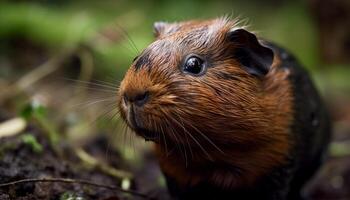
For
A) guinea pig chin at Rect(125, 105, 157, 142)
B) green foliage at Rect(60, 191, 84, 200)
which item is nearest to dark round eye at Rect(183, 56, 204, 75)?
guinea pig chin at Rect(125, 105, 157, 142)

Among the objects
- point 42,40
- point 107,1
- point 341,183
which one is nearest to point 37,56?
point 42,40

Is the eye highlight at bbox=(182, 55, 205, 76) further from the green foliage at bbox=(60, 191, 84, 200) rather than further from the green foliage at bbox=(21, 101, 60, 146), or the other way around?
the green foliage at bbox=(21, 101, 60, 146)

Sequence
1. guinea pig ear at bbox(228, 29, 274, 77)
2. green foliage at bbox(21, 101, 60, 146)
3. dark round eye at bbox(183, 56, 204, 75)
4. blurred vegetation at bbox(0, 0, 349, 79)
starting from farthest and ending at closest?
1. blurred vegetation at bbox(0, 0, 349, 79)
2. green foliage at bbox(21, 101, 60, 146)
3. guinea pig ear at bbox(228, 29, 274, 77)
4. dark round eye at bbox(183, 56, 204, 75)

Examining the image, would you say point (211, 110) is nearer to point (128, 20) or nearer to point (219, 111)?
point (219, 111)

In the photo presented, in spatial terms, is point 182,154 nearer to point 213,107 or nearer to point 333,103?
point 213,107

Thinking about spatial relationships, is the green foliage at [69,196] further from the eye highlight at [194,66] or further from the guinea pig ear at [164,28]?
the guinea pig ear at [164,28]

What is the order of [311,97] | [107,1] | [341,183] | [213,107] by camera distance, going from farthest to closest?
[107,1] → [341,183] → [311,97] → [213,107]

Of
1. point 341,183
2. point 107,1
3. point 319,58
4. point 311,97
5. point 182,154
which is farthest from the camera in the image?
point 107,1

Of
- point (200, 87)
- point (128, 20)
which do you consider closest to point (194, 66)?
point (200, 87)
